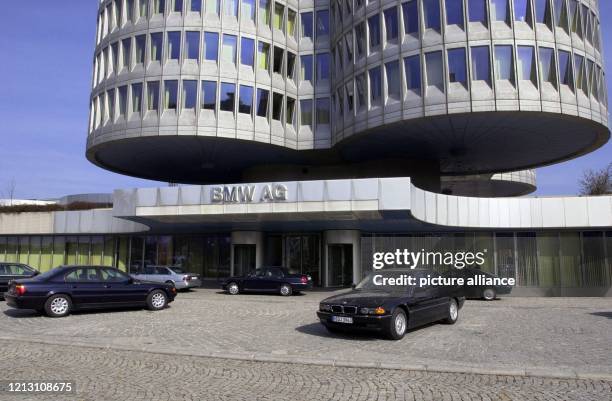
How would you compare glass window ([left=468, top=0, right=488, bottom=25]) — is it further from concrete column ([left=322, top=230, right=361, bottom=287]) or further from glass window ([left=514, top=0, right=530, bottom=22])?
concrete column ([left=322, top=230, right=361, bottom=287])

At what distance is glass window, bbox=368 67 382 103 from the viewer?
27141 millimetres

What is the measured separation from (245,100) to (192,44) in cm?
451

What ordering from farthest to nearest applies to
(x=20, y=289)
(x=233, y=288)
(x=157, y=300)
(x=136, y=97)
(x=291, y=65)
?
(x=291, y=65) → (x=136, y=97) → (x=233, y=288) → (x=157, y=300) → (x=20, y=289)

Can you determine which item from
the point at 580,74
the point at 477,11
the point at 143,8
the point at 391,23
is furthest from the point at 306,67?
the point at 580,74

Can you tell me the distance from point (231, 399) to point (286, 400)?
2.16 feet

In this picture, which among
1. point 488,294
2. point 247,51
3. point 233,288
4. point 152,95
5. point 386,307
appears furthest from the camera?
point 247,51

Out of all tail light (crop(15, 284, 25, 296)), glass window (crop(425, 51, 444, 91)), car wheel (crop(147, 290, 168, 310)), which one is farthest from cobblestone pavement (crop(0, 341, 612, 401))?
glass window (crop(425, 51, 444, 91))

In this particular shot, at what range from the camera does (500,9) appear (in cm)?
2450

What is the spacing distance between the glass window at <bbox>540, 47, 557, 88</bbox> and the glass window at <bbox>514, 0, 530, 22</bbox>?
1.78m

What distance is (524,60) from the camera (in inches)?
959

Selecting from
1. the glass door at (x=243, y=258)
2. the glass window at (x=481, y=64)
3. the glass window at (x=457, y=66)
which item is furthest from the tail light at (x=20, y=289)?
the glass window at (x=481, y=64)

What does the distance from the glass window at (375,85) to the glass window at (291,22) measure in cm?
830

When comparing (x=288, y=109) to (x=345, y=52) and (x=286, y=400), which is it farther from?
(x=286, y=400)

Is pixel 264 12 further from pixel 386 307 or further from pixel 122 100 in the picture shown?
pixel 386 307
